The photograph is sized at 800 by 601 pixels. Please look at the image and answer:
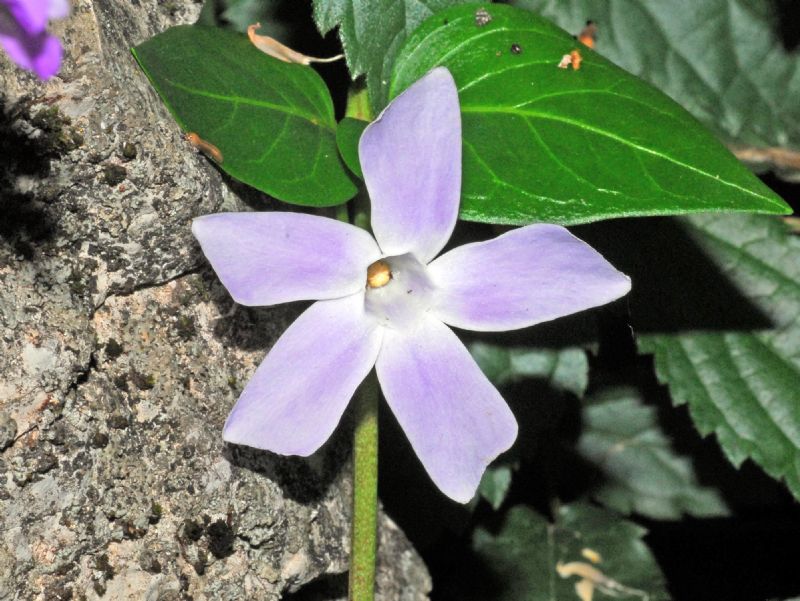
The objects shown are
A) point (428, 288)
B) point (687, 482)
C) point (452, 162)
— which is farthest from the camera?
point (687, 482)

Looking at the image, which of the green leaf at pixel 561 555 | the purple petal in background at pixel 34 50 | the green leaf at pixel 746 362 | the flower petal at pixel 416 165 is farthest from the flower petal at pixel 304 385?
the green leaf at pixel 561 555

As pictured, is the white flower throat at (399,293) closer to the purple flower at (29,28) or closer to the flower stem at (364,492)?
the flower stem at (364,492)

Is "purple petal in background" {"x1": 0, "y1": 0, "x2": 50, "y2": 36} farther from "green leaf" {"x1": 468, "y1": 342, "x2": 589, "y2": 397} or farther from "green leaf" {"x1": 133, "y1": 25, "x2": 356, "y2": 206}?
"green leaf" {"x1": 468, "y1": 342, "x2": 589, "y2": 397}

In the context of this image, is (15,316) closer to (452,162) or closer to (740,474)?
(452,162)

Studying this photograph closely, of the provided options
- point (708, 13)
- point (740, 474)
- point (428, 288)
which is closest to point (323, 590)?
point (428, 288)

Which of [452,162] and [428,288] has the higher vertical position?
[452,162]

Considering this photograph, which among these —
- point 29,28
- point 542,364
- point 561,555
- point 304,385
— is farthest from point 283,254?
point 561,555

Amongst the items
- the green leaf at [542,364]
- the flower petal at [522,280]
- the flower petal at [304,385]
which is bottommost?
the green leaf at [542,364]
